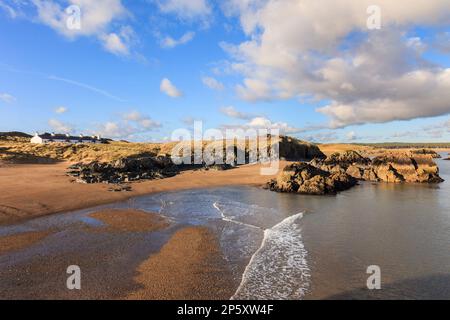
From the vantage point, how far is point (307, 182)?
31609mm

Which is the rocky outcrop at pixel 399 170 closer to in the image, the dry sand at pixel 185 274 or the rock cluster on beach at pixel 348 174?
the rock cluster on beach at pixel 348 174

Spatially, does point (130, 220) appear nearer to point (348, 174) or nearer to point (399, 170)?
point (348, 174)

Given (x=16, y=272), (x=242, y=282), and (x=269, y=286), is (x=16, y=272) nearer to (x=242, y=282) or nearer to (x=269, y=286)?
(x=242, y=282)

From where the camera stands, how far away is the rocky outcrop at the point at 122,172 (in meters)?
36.9

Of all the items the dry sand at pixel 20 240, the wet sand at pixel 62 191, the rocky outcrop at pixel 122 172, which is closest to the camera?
the dry sand at pixel 20 240

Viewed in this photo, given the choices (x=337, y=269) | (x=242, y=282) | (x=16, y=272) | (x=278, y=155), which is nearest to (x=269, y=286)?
(x=242, y=282)

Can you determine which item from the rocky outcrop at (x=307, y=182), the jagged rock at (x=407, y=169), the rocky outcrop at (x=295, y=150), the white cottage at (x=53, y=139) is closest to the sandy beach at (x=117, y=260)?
the rocky outcrop at (x=307, y=182)

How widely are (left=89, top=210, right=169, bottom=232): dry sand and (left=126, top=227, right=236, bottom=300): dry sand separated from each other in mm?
3134

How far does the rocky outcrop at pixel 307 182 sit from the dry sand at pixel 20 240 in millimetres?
21448

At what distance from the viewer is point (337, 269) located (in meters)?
12.0

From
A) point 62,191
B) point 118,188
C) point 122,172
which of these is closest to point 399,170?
point 118,188

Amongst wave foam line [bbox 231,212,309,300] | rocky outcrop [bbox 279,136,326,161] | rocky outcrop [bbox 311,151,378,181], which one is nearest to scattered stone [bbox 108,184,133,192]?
wave foam line [bbox 231,212,309,300]

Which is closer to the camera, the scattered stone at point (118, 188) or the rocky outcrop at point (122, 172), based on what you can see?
the scattered stone at point (118, 188)
